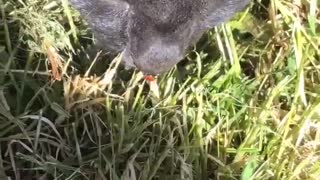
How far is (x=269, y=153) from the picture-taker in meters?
2.07

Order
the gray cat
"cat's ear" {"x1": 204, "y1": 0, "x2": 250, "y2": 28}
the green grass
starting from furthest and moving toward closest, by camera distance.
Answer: the green grass, "cat's ear" {"x1": 204, "y1": 0, "x2": 250, "y2": 28}, the gray cat

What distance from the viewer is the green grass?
199cm

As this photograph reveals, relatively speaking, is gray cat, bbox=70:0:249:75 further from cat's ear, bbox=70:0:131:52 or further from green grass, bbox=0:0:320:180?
green grass, bbox=0:0:320:180

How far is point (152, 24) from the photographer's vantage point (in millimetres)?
1729

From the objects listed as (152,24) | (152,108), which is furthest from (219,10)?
(152,108)

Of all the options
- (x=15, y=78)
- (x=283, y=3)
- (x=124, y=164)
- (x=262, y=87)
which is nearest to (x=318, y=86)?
(x=262, y=87)

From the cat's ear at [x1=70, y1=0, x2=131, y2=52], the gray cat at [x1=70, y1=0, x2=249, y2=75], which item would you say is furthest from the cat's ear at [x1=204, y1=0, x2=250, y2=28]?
the cat's ear at [x1=70, y1=0, x2=131, y2=52]

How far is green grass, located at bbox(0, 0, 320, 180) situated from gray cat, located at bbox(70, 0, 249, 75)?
207 millimetres

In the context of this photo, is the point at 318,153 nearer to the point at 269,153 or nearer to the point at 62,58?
the point at 269,153

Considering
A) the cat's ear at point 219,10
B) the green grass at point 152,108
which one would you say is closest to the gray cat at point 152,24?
the cat's ear at point 219,10

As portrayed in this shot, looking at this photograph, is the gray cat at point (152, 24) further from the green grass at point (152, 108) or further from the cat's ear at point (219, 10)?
the green grass at point (152, 108)

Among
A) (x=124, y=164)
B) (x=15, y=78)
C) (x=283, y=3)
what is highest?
(x=283, y=3)

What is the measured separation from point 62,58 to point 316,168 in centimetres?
67

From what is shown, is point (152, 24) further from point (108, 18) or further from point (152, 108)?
point (152, 108)
